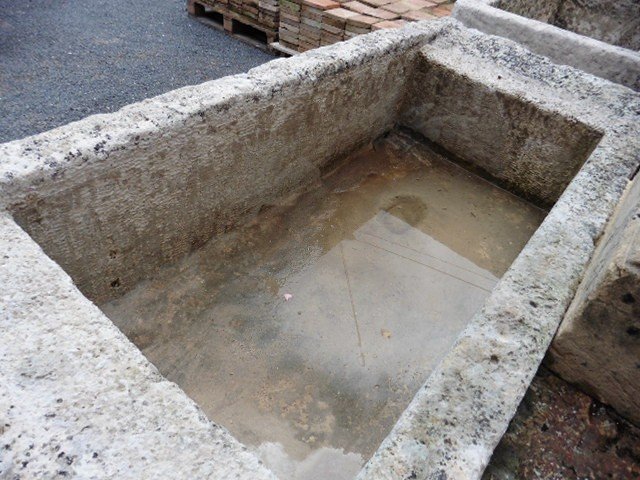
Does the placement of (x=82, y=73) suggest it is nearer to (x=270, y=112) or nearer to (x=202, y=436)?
(x=270, y=112)

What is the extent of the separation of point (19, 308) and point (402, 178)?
109 inches

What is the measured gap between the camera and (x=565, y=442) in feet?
5.12

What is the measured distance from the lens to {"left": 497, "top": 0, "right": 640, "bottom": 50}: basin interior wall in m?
5.20

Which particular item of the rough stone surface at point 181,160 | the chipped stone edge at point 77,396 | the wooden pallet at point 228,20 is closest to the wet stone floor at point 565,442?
the chipped stone edge at point 77,396

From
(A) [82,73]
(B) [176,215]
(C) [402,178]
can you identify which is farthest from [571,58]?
(A) [82,73]

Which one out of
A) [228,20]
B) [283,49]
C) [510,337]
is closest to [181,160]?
[510,337]

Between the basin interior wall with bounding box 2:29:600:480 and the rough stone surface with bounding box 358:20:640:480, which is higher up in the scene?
the rough stone surface with bounding box 358:20:640:480

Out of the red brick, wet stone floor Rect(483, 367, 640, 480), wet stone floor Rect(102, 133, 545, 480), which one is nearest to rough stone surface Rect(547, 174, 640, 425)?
wet stone floor Rect(483, 367, 640, 480)

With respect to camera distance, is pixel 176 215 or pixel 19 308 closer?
pixel 19 308

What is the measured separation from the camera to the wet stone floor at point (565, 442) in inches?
58.6

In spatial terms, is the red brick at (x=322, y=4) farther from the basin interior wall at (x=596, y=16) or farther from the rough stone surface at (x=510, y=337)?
the rough stone surface at (x=510, y=337)

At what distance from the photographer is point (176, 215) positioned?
2.65 m

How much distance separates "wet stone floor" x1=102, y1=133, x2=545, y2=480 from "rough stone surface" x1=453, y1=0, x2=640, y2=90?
1.16 m

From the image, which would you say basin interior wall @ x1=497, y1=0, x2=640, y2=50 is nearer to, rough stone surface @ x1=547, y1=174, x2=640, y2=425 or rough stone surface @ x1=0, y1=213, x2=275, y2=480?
rough stone surface @ x1=547, y1=174, x2=640, y2=425
